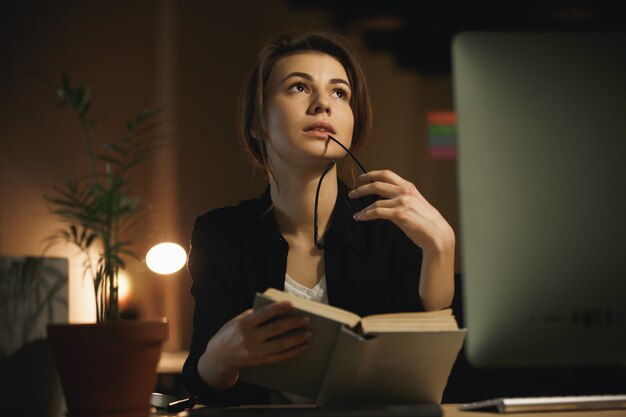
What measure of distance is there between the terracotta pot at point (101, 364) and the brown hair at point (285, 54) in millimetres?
873

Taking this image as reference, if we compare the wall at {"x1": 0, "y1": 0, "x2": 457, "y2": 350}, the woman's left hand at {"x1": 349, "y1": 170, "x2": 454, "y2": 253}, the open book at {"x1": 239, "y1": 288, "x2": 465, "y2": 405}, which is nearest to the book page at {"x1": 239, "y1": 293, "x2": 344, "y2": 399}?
the open book at {"x1": 239, "y1": 288, "x2": 465, "y2": 405}

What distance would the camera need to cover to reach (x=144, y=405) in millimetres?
833

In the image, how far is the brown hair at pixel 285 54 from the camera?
5.40 feet

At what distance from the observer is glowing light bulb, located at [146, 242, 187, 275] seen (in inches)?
103

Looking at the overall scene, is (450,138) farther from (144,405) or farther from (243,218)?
(144,405)

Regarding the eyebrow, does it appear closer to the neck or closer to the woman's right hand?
the neck

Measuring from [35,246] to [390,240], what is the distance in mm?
2531

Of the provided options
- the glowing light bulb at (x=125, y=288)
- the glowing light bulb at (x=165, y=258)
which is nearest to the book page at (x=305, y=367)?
the glowing light bulb at (x=165, y=258)

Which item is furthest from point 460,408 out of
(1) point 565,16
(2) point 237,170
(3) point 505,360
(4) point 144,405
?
(1) point 565,16

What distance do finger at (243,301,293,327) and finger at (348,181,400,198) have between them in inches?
12.0

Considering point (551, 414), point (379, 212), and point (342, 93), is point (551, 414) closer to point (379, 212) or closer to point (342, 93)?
point (379, 212)

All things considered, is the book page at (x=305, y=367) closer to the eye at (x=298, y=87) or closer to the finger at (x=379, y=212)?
the finger at (x=379, y=212)

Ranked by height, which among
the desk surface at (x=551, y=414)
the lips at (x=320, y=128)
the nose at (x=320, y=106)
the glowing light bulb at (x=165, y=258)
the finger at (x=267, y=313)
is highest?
the nose at (x=320, y=106)

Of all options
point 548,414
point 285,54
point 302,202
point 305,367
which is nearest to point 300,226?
point 302,202
